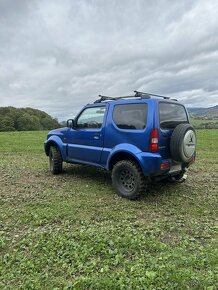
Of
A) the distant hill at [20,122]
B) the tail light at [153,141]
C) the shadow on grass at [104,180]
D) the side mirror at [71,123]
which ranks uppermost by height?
the distant hill at [20,122]

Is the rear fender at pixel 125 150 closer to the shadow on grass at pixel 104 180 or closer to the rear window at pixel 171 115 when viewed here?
the rear window at pixel 171 115

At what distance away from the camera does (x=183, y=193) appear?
6.38 metres

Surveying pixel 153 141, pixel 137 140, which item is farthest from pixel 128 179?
pixel 153 141

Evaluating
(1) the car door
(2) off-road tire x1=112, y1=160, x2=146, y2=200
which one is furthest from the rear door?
(1) the car door

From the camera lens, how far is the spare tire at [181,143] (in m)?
5.57

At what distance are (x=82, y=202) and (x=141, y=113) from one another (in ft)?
7.25

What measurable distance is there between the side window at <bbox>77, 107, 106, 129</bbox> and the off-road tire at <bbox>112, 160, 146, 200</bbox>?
1.26 meters

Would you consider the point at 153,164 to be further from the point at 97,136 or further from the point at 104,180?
the point at 104,180

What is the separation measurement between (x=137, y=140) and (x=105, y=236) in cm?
229

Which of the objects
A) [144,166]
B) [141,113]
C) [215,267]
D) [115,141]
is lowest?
[215,267]

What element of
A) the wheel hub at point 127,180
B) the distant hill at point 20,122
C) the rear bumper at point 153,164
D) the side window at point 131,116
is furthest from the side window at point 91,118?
the distant hill at point 20,122

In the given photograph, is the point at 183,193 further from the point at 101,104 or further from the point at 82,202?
the point at 101,104

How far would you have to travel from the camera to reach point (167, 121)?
19.1 feet

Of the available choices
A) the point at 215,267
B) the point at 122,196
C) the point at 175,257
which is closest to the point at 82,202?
the point at 122,196
